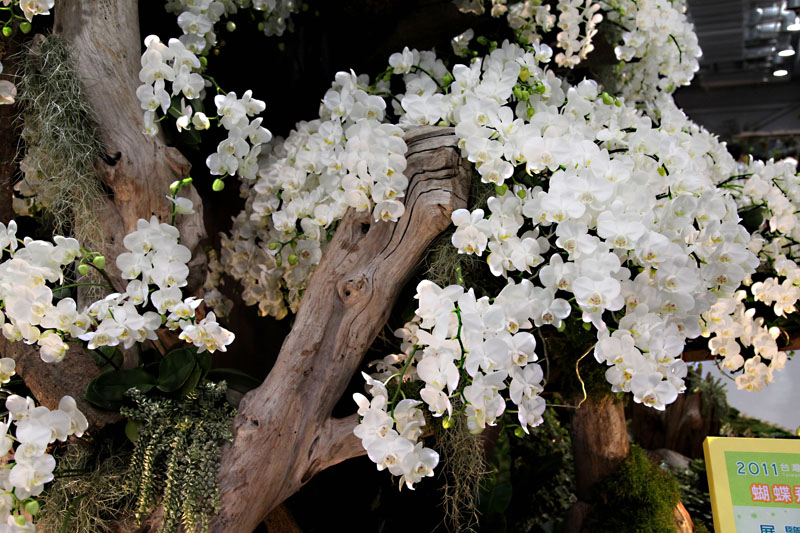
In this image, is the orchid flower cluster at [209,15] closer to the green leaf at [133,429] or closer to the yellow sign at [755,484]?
the green leaf at [133,429]

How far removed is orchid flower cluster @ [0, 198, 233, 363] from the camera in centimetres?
98

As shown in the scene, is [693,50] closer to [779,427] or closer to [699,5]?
[699,5]

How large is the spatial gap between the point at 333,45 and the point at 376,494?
59.7 inches

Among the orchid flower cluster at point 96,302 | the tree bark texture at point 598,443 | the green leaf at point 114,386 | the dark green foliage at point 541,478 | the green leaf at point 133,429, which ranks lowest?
the dark green foliage at point 541,478

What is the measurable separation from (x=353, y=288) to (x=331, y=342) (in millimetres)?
140

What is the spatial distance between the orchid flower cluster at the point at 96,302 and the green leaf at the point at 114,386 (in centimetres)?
11

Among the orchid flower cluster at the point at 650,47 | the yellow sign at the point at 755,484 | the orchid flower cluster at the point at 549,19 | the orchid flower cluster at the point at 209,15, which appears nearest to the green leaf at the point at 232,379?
the orchid flower cluster at the point at 209,15

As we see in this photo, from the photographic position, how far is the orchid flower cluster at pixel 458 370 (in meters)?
0.93

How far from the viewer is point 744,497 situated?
1.03 m

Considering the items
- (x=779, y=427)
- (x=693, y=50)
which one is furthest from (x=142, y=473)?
(x=779, y=427)

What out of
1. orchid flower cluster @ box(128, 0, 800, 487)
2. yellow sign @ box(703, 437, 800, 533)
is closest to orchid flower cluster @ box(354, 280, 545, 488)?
orchid flower cluster @ box(128, 0, 800, 487)

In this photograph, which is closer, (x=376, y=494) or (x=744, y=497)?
(x=744, y=497)

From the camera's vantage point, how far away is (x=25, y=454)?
96cm

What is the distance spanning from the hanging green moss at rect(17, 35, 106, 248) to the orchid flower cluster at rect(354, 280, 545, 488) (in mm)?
762
